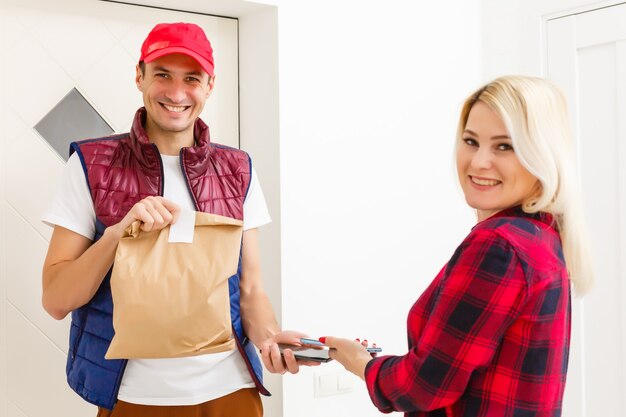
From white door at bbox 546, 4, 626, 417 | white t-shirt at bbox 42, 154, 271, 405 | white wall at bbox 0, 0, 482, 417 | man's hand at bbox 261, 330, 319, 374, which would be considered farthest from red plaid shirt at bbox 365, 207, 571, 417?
white door at bbox 546, 4, 626, 417

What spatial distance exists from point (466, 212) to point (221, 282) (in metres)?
1.64

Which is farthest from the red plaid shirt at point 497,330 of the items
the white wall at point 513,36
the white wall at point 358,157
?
the white wall at point 513,36

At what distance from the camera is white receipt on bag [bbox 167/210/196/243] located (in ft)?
5.23

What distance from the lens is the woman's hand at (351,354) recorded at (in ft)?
4.75

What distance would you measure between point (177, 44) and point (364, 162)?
114cm

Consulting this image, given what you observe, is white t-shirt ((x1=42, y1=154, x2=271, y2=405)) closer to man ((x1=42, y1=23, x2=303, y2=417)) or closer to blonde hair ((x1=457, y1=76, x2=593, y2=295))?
man ((x1=42, y1=23, x2=303, y2=417))

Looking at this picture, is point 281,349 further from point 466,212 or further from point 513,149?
point 466,212

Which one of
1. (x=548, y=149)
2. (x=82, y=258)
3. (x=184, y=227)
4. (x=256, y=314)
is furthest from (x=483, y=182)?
(x=82, y=258)

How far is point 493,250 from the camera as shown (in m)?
1.21

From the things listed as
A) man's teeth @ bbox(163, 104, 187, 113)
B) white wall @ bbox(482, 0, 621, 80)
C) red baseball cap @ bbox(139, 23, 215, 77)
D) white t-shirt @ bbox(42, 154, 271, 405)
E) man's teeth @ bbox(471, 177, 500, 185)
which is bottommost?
white t-shirt @ bbox(42, 154, 271, 405)

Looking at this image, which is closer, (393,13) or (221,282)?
(221,282)

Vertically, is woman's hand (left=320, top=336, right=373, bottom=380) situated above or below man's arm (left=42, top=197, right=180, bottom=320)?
below

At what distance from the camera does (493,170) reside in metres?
1.32

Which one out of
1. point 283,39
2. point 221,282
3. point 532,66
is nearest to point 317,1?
point 283,39
